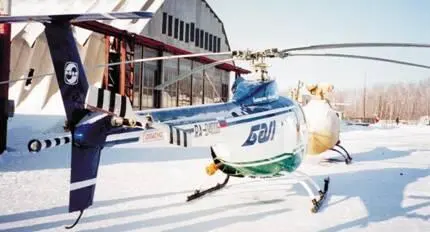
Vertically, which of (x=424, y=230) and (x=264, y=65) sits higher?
(x=264, y=65)

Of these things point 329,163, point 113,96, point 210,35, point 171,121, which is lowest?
point 329,163

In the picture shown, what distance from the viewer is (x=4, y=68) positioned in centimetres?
1062

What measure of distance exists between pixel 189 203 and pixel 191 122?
2261 millimetres

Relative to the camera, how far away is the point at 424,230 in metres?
6.02

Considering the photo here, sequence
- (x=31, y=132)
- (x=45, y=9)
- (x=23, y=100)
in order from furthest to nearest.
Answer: (x=45, y=9) < (x=23, y=100) < (x=31, y=132)

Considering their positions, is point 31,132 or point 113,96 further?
point 31,132

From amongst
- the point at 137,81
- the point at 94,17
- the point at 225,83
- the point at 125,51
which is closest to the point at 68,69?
the point at 94,17

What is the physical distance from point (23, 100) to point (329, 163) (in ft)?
57.6

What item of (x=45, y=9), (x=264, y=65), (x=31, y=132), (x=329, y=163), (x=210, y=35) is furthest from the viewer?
(x=210, y=35)

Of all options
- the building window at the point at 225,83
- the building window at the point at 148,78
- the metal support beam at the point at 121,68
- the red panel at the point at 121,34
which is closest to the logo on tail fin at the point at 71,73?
the red panel at the point at 121,34

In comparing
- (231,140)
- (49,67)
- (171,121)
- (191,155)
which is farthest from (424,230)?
(49,67)

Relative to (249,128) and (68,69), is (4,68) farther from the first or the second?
(249,128)

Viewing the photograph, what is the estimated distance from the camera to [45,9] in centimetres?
2652

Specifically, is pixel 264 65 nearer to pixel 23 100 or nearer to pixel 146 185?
pixel 146 185
